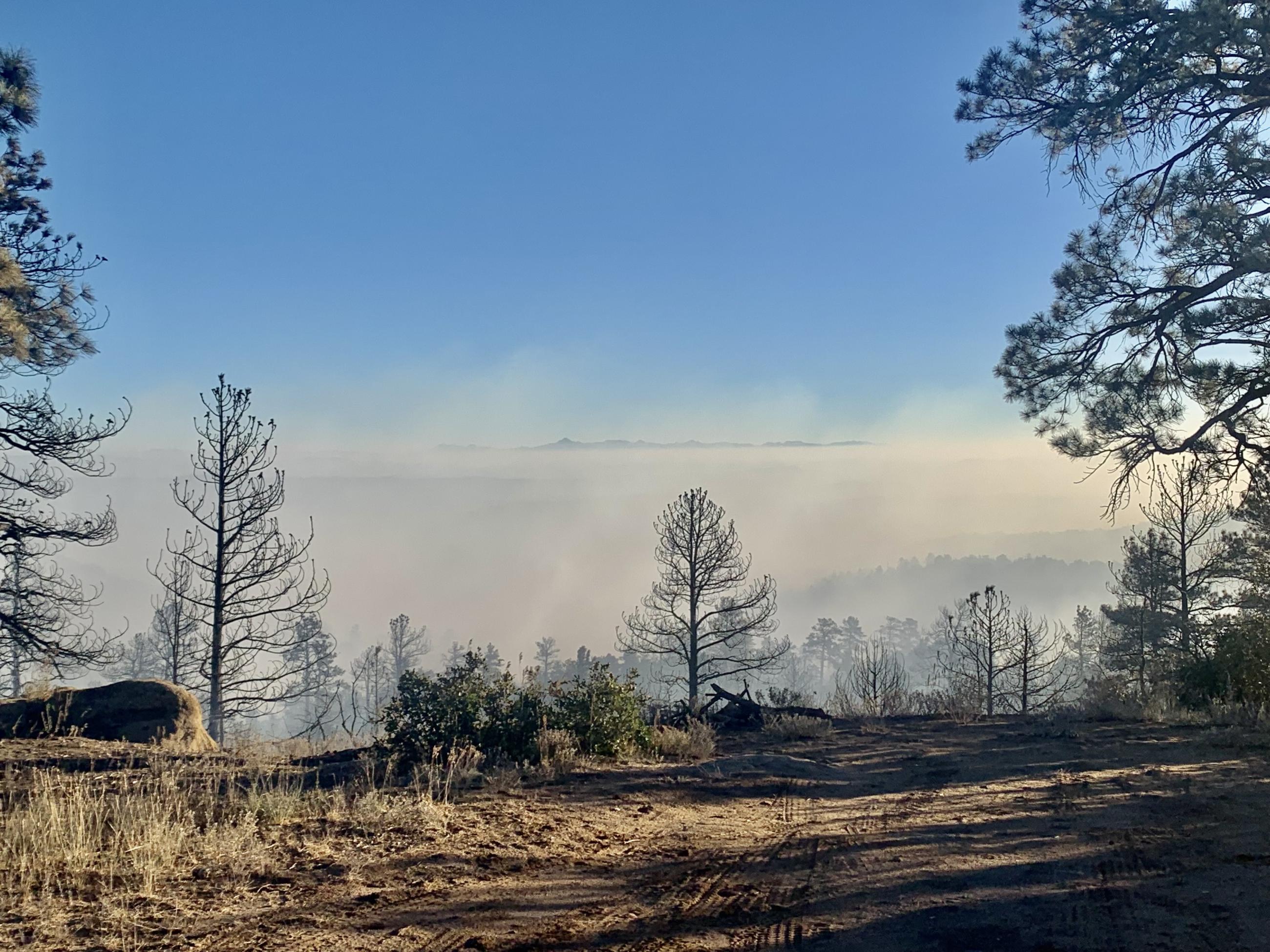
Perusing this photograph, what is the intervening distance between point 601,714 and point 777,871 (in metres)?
4.80

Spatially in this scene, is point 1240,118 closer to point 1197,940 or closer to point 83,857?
point 1197,940

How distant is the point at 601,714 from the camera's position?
1023 cm

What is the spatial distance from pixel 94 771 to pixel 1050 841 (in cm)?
906

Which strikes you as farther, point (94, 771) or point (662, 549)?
point (662, 549)

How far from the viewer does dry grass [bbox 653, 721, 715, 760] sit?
10.9 m

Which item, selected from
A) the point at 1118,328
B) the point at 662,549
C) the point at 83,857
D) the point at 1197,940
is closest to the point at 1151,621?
the point at 662,549

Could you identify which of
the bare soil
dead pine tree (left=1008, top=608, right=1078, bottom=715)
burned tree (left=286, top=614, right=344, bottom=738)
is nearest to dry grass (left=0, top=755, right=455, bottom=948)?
the bare soil

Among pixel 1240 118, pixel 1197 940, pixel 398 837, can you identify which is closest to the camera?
pixel 1197 940

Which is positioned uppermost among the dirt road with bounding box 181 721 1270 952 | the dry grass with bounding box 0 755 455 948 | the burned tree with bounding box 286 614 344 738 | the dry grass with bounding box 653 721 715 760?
the dry grass with bounding box 0 755 455 948

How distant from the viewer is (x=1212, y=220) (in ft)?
33.7

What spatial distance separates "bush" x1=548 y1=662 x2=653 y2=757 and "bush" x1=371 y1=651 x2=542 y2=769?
351 mm

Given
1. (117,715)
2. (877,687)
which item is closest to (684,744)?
(117,715)

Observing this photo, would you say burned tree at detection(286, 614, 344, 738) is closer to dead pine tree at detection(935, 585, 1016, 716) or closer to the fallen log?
the fallen log

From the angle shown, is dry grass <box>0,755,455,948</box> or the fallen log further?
the fallen log
